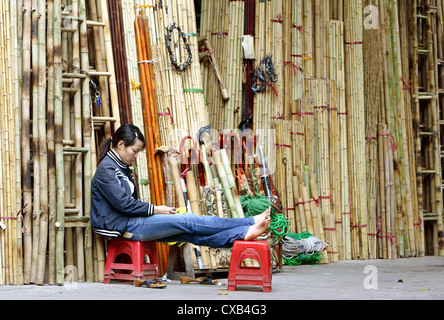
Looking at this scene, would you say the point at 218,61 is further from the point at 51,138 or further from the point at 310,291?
the point at 310,291

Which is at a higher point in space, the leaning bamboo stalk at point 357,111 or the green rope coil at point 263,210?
the leaning bamboo stalk at point 357,111

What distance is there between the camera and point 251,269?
5309mm

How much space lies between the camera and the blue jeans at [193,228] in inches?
217

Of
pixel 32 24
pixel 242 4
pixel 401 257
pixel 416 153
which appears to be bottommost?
pixel 401 257

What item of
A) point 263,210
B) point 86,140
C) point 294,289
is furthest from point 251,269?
point 86,140

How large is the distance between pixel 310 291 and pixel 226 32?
4005 mm

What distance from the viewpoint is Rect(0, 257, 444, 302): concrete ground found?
4.86 m

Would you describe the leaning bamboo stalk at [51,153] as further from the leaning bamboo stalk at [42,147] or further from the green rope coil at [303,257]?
the green rope coil at [303,257]

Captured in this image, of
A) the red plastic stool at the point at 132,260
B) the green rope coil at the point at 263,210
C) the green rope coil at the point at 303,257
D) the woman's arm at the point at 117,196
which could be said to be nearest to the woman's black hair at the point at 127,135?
the woman's arm at the point at 117,196

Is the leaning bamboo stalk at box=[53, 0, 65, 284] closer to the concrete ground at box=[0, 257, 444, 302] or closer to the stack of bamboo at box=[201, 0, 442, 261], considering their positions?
the concrete ground at box=[0, 257, 444, 302]

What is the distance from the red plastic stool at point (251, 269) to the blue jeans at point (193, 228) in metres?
0.16

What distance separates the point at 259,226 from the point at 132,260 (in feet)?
3.57

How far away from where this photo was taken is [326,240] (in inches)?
328
